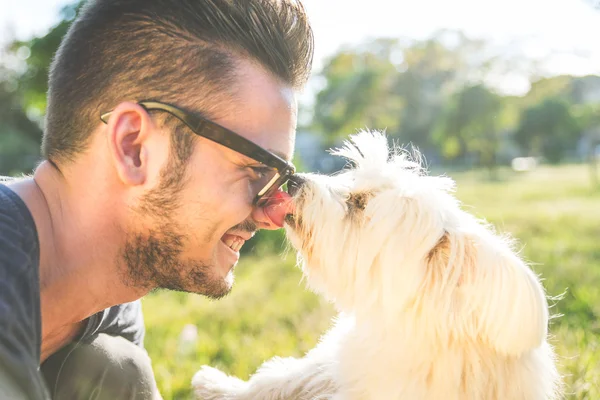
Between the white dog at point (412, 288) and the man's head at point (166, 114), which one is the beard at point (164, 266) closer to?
the man's head at point (166, 114)

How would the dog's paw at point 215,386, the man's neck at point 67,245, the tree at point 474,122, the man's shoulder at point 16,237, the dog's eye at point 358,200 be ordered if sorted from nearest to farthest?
1. the man's shoulder at point 16,237
2. the man's neck at point 67,245
3. the dog's eye at point 358,200
4. the dog's paw at point 215,386
5. the tree at point 474,122

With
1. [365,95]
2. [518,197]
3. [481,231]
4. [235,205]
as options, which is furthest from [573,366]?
[365,95]

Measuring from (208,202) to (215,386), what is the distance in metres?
1.23

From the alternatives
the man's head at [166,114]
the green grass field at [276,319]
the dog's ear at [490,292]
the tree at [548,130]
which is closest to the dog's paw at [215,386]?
the green grass field at [276,319]

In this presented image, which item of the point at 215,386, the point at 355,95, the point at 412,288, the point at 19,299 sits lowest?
the point at 215,386

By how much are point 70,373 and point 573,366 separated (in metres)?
2.48

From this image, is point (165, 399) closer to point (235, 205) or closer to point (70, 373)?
point (70, 373)

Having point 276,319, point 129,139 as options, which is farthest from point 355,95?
point 129,139

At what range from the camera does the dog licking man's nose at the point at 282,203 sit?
2240 millimetres

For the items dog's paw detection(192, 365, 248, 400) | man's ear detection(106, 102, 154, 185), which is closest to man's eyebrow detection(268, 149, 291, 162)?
man's ear detection(106, 102, 154, 185)

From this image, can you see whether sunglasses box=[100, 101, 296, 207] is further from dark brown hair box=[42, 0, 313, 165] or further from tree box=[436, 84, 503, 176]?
tree box=[436, 84, 503, 176]

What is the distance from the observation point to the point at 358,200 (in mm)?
2375

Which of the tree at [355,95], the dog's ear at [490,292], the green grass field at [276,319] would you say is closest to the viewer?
the dog's ear at [490,292]

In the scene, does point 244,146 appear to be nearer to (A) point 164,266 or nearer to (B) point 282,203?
(B) point 282,203
